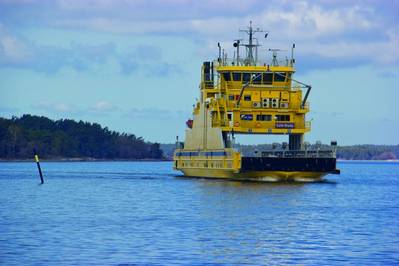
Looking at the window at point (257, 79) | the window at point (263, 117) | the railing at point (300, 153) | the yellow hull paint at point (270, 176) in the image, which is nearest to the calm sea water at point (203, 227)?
the yellow hull paint at point (270, 176)

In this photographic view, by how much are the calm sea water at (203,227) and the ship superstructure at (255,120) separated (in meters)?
1.96

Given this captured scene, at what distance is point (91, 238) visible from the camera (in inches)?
1531

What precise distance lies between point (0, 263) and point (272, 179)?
39856 mm

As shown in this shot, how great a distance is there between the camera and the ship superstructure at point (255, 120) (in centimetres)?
6975

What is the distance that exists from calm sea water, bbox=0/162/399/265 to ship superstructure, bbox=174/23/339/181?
1964 millimetres

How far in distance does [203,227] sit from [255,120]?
31.0m

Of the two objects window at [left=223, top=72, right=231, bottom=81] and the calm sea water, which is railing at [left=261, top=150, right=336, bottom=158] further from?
window at [left=223, top=72, right=231, bottom=81]

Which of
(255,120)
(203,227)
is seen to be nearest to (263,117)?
(255,120)

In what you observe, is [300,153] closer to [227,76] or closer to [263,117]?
[263,117]

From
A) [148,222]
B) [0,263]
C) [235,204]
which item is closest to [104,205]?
[235,204]

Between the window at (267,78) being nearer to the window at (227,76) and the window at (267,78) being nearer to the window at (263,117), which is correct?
the window at (227,76)

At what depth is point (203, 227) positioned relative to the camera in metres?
43.2

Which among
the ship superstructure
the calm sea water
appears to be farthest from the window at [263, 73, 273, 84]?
the calm sea water

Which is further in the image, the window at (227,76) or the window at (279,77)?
the window at (227,76)
